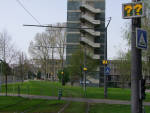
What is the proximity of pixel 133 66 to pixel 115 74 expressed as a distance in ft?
252

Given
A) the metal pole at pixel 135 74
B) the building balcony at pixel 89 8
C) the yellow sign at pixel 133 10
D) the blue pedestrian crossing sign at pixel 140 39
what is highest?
the building balcony at pixel 89 8

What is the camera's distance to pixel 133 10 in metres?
8.23

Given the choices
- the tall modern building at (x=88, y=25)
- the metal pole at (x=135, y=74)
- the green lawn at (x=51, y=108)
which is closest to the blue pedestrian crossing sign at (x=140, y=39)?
the metal pole at (x=135, y=74)

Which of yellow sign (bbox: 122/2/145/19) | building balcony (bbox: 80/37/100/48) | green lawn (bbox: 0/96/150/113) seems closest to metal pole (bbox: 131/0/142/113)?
yellow sign (bbox: 122/2/145/19)

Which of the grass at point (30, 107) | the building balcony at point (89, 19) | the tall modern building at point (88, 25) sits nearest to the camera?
the grass at point (30, 107)

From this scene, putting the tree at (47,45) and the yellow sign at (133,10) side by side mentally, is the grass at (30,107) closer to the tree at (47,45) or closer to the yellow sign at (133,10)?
the yellow sign at (133,10)

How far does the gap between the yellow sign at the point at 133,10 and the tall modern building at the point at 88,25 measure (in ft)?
172

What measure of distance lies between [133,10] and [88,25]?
56888 millimetres

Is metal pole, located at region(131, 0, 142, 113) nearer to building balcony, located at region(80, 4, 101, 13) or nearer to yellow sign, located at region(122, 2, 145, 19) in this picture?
yellow sign, located at region(122, 2, 145, 19)

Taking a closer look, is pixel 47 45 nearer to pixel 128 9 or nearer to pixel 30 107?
pixel 30 107

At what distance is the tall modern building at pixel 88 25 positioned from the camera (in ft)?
208

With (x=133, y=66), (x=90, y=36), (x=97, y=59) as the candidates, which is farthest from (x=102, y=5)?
(x=133, y=66)

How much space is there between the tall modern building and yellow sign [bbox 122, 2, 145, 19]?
52.5 metres

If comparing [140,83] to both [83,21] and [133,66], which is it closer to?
[133,66]
